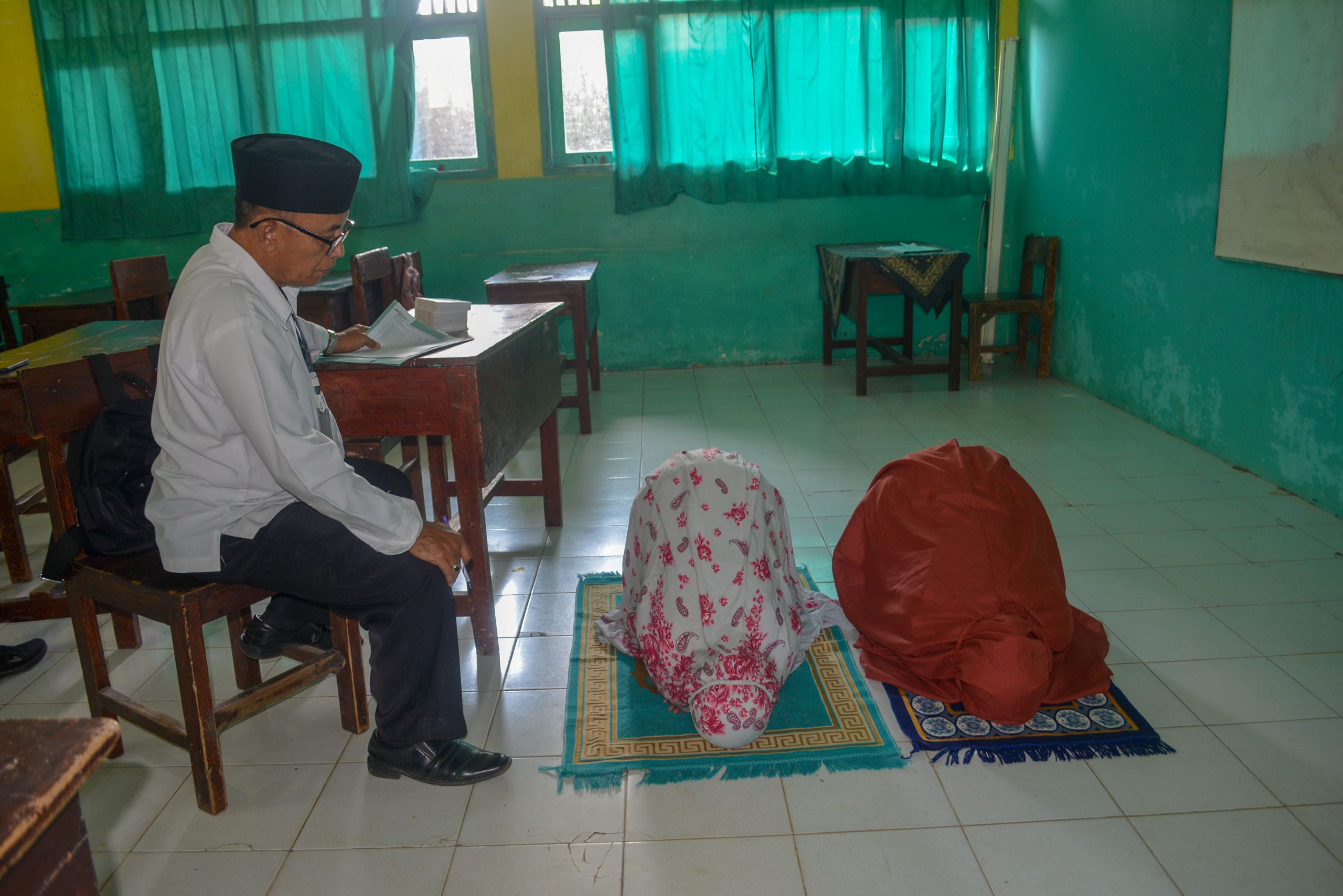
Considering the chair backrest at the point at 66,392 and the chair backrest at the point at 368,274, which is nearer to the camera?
the chair backrest at the point at 66,392

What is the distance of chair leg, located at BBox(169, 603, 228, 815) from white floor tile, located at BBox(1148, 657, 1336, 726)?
206 cm

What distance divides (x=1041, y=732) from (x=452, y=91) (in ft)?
17.1

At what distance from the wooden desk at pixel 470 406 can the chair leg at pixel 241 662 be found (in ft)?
1.66

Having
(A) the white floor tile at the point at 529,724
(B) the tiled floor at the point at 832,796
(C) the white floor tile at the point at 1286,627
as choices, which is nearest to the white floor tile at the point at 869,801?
(B) the tiled floor at the point at 832,796

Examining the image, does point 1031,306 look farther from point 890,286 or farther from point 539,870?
point 539,870

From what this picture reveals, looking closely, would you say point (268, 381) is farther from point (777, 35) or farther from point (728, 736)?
point (777, 35)

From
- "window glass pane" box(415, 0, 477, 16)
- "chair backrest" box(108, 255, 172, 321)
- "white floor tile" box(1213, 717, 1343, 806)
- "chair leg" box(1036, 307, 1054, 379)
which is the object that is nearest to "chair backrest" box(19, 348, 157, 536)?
"chair backrest" box(108, 255, 172, 321)

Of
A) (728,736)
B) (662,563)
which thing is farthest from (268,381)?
(728,736)

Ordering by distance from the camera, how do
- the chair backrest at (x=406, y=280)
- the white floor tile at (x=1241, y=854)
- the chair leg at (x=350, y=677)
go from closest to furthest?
the white floor tile at (x=1241, y=854) → the chair leg at (x=350, y=677) → the chair backrest at (x=406, y=280)

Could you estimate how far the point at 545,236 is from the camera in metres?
5.94

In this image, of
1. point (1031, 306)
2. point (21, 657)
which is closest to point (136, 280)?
point (21, 657)

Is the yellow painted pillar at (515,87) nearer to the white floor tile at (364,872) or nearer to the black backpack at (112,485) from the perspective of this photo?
the black backpack at (112,485)

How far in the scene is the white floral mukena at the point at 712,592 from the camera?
6.65 feet

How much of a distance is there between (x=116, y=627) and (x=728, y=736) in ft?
5.61
